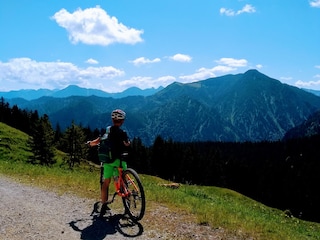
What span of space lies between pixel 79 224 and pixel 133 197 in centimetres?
203

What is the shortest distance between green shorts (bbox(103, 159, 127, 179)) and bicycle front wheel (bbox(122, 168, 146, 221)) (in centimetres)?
36

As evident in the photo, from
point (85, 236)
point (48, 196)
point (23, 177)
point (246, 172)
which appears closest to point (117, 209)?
point (85, 236)

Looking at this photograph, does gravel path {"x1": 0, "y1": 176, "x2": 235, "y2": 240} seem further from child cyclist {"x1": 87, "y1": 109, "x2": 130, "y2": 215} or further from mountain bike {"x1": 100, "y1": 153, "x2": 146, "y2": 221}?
child cyclist {"x1": 87, "y1": 109, "x2": 130, "y2": 215}

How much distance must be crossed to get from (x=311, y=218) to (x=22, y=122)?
359ft

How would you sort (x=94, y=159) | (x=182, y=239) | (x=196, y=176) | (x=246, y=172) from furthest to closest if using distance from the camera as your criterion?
Answer: (x=246, y=172) → (x=94, y=159) → (x=196, y=176) → (x=182, y=239)

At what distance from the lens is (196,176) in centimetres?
13025

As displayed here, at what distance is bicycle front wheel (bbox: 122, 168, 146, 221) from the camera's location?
38.9 feet

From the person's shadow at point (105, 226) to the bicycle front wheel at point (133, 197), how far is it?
313 millimetres

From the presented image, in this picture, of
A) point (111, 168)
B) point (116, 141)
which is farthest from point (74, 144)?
point (116, 141)

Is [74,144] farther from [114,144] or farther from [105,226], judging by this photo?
[105,226]

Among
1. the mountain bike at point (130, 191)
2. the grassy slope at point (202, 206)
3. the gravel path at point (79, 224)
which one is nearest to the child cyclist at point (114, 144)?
the mountain bike at point (130, 191)

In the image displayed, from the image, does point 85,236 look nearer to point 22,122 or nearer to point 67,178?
point 67,178

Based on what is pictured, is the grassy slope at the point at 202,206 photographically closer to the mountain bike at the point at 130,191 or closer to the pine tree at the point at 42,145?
the mountain bike at the point at 130,191

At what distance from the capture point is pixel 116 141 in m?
12.3
